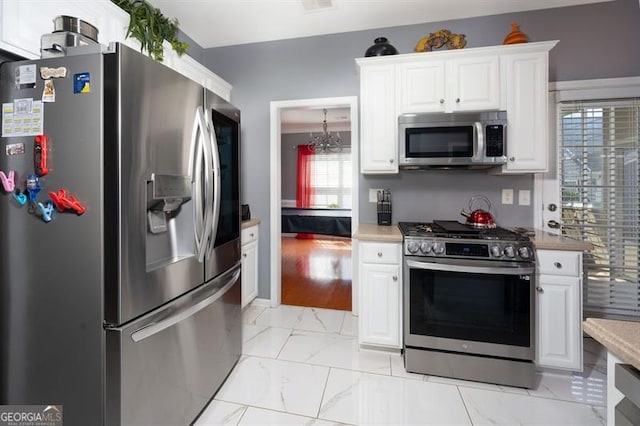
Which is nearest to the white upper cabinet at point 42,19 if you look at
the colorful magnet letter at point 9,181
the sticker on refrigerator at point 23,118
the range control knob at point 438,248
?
the sticker on refrigerator at point 23,118

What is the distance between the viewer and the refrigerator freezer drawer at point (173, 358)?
1107 millimetres

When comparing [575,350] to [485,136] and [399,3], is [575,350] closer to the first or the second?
[485,136]

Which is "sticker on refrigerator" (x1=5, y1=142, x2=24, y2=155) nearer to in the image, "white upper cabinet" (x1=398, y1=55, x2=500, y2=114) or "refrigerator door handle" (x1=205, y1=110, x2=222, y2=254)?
"refrigerator door handle" (x1=205, y1=110, x2=222, y2=254)

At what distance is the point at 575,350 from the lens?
186cm

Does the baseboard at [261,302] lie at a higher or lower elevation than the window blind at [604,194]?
lower

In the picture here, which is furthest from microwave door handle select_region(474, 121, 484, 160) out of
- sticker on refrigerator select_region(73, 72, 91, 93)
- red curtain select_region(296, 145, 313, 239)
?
red curtain select_region(296, 145, 313, 239)

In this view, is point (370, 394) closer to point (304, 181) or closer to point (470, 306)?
point (470, 306)

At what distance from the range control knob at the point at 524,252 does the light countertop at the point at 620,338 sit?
131 centimetres

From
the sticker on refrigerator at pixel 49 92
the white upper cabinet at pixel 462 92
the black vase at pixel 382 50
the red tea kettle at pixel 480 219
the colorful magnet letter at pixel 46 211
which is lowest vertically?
the red tea kettle at pixel 480 219

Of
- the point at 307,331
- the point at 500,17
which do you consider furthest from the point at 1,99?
the point at 500,17

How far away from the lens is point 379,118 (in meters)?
2.40

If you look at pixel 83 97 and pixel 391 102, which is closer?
pixel 83 97

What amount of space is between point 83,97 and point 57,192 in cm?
38

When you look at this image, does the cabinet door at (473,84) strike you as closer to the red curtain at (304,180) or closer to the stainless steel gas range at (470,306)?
the stainless steel gas range at (470,306)
